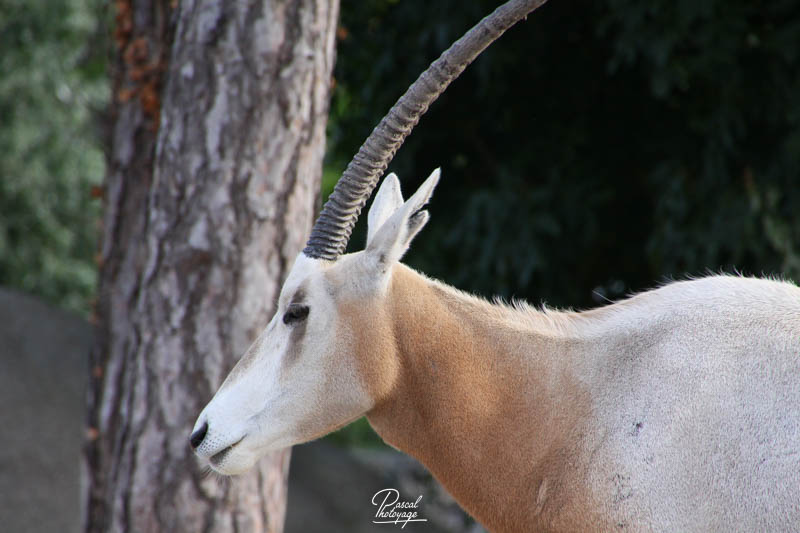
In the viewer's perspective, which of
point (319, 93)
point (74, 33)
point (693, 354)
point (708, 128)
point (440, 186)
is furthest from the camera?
point (74, 33)

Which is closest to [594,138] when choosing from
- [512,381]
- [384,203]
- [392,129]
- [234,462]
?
[384,203]

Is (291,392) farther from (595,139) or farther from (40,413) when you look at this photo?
(40,413)

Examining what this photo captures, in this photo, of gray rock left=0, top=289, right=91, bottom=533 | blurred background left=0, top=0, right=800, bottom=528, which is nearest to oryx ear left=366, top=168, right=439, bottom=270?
blurred background left=0, top=0, right=800, bottom=528

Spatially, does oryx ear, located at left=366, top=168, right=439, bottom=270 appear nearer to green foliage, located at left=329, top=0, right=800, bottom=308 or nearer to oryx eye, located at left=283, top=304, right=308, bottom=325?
oryx eye, located at left=283, top=304, right=308, bottom=325

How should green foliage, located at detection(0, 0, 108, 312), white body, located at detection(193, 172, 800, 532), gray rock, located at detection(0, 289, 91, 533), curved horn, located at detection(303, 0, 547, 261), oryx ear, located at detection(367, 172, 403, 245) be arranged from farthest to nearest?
green foliage, located at detection(0, 0, 108, 312)
gray rock, located at detection(0, 289, 91, 533)
oryx ear, located at detection(367, 172, 403, 245)
curved horn, located at detection(303, 0, 547, 261)
white body, located at detection(193, 172, 800, 532)

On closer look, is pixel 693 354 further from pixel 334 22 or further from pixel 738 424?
pixel 334 22

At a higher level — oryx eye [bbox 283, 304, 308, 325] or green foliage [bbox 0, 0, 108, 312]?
oryx eye [bbox 283, 304, 308, 325]

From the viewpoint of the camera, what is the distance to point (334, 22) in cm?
454

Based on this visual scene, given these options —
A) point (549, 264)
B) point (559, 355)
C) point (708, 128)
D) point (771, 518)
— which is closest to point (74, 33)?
point (549, 264)

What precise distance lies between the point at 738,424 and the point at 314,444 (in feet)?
23.4

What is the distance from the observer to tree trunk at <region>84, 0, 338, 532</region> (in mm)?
4195

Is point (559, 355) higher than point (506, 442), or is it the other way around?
point (559, 355)

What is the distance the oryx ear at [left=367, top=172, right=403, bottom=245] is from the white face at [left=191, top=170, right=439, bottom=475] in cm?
30

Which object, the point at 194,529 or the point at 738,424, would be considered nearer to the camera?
the point at 738,424
